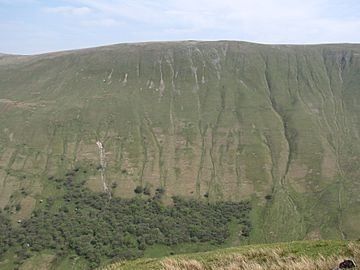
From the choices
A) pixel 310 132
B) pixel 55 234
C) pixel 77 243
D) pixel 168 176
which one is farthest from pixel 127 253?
pixel 310 132

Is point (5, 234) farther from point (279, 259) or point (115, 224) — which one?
point (279, 259)

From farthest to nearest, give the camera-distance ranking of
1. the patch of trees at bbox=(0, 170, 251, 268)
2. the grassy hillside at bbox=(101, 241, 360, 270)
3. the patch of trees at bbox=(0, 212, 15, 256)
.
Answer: the patch of trees at bbox=(0, 170, 251, 268) → the patch of trees at bbox=(0, 212, 15, 256) → the grassy hillside at bbox=(101, 241, 360, 270)

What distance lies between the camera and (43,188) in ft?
535

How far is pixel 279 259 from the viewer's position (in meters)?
15.8

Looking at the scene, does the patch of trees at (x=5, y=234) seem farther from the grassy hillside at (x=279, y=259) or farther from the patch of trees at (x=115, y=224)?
the grassy hillside at (x=279, y=259)

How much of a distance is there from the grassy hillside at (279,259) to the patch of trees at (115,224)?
380 feet

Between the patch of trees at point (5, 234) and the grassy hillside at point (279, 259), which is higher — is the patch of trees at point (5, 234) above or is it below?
below

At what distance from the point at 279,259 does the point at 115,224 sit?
137m

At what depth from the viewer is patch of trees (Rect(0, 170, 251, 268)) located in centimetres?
13625

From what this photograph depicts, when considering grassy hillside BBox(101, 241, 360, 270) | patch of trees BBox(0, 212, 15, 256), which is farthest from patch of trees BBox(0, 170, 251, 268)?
grassy hillside BBox(101, 241, 360, 270)

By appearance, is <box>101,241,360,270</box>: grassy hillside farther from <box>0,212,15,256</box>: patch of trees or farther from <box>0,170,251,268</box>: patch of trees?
<box>0,212,15,256</box>: patch of trees

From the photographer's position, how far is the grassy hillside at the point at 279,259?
46.2 ft

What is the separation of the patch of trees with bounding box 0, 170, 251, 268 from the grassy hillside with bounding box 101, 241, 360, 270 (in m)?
116

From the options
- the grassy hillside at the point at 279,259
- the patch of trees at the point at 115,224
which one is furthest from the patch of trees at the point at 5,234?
the grassy hillside at the point at 279,259
